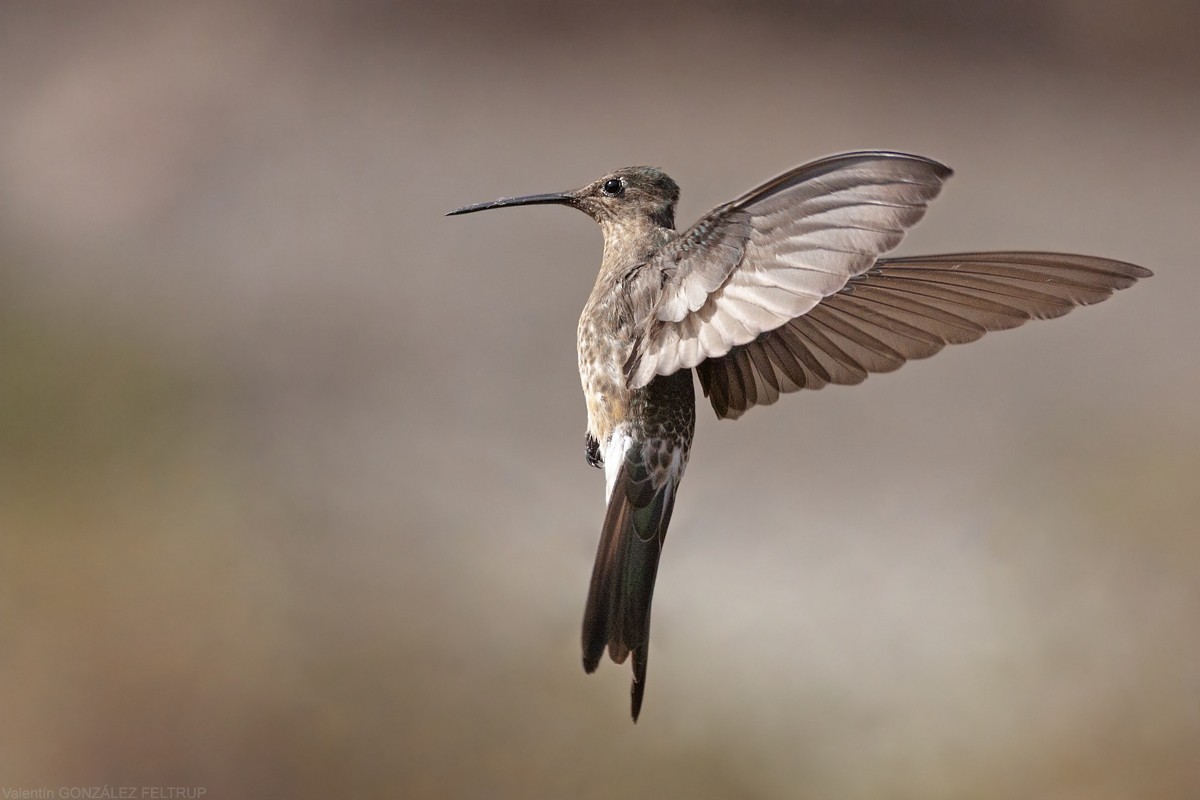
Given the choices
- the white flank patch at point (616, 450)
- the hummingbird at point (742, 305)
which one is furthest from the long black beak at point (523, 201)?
the white flank patch at point (616, 450)

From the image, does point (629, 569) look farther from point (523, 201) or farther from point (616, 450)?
point (523, 201)

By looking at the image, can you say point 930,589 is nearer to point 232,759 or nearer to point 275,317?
point 232,759

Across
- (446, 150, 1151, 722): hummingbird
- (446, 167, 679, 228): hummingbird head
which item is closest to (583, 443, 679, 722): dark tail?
(446, 150, 1151, 722): hummingbird

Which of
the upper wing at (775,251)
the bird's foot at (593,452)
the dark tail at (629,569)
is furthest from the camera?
the bird's foot at (593,452)

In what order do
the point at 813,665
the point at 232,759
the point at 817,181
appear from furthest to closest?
the point at 813,665 → the point at 232,759 → the point at 817,181

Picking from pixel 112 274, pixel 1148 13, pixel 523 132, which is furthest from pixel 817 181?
pixel 1148 13

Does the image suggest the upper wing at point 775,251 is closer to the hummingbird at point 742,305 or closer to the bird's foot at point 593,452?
the hummingbird at point 742,305

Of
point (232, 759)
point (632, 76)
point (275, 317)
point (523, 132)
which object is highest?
point (632, 76)
